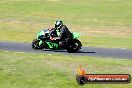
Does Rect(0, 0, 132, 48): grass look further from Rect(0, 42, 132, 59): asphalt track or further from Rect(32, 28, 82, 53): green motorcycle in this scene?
Rect(32, 28, 82, 53): green motorcycle

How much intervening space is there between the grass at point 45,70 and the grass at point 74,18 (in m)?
15.4

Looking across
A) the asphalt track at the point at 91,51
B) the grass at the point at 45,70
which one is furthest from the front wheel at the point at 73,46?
the grass at the point at 45,70

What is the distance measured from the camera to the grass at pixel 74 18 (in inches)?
1654

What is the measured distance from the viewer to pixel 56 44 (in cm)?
2816

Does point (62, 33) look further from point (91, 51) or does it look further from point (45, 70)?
point (45, 70)

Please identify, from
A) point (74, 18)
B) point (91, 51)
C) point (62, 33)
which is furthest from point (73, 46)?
point (74, 18)

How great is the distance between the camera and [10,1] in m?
69.1

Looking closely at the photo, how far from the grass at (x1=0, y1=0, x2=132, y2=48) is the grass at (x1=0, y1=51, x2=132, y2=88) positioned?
605 inches

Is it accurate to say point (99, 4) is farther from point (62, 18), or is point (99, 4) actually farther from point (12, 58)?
point (12, 58)

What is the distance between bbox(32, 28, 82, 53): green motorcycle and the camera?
91.4 feet

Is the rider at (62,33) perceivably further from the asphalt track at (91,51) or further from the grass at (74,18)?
the grass at (74,18)

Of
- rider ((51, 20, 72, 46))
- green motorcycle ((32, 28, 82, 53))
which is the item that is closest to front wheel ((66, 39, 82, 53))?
green motorcycle ((32, 28, 82, 53))

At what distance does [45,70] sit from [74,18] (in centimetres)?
3634

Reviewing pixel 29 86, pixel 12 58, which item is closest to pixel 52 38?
pixel 12 58
